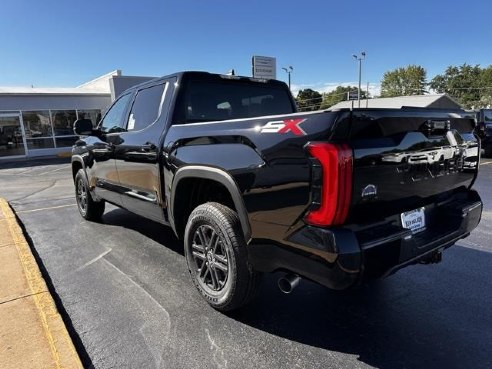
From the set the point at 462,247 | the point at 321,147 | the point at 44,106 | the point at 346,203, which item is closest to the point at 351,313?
the point at 346,203

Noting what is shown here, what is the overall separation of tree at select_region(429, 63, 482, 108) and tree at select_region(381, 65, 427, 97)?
20.7 feet

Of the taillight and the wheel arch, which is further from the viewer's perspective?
the wheel arch

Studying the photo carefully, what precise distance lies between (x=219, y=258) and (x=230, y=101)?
Answer: 181 centimetres

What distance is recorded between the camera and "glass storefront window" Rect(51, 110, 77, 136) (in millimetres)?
22391

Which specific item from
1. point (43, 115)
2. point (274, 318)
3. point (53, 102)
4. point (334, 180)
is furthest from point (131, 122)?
point (43, 115)

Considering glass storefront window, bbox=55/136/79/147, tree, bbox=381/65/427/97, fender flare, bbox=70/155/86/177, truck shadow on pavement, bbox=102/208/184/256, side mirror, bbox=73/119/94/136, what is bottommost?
truck shadow on pavement, bbox=102/208/184/256

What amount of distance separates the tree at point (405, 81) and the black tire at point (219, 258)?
4191 inches

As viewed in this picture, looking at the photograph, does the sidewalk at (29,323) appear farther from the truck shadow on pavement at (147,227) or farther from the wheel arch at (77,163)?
the wheel arch at (77,163)

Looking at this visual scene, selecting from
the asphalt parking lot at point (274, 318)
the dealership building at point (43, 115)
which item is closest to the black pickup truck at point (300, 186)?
the asphalt parking lot at point (274, 318)

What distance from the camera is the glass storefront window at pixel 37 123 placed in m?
21.8

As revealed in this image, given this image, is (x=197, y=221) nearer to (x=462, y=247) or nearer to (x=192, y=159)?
(x=192, y=159)

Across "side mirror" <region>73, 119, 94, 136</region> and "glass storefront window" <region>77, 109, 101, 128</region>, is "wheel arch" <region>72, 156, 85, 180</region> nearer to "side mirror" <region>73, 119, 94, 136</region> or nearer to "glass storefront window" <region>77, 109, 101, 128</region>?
"side mirror" <region>73, 119, 94, 136</region>

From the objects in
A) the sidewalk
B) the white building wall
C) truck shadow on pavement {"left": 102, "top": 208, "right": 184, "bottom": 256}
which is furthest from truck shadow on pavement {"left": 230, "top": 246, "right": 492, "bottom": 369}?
the white building wall

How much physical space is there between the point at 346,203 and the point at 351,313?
4.50 feet
